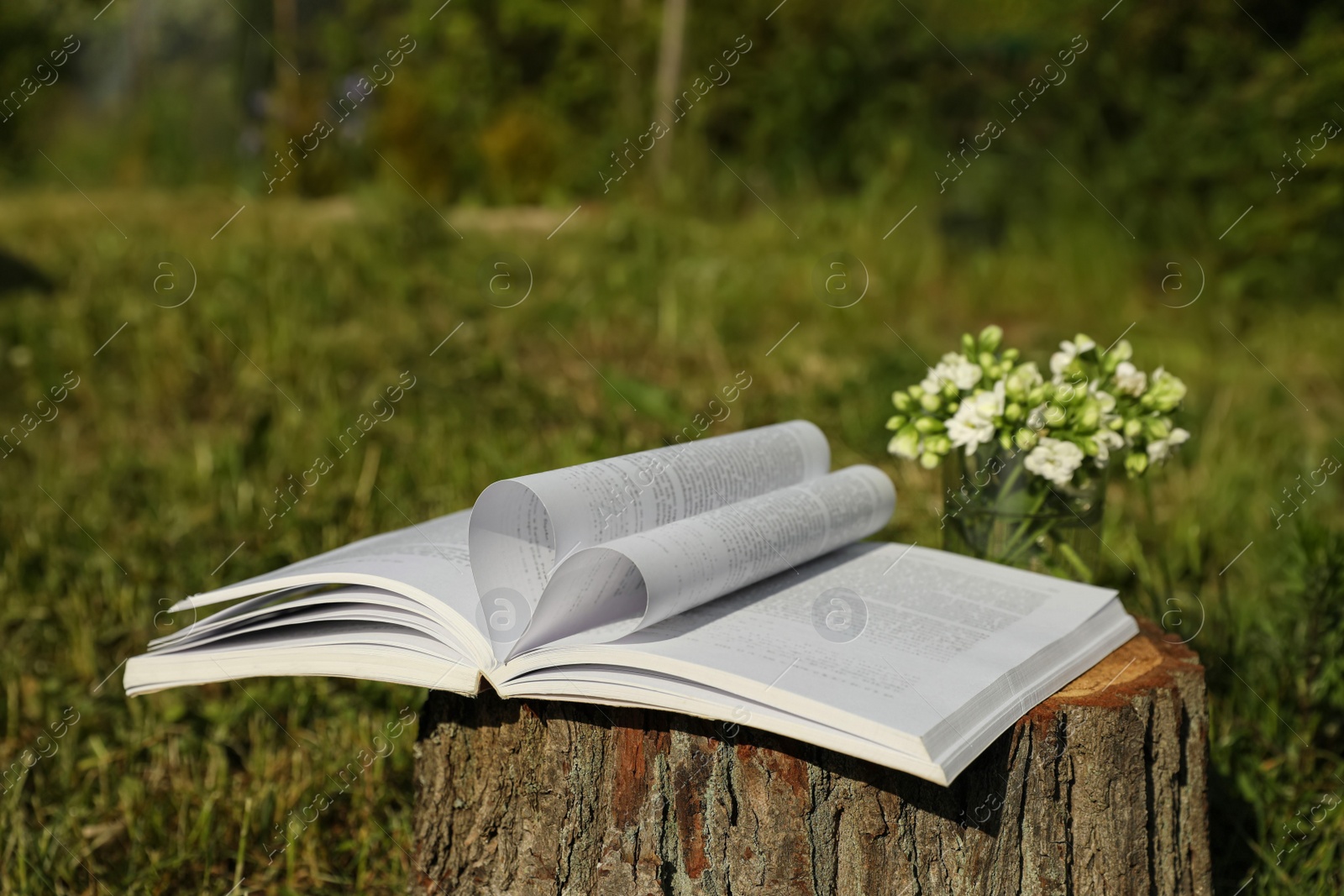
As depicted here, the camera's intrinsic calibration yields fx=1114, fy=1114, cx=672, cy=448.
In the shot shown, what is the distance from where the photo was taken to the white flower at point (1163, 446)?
73.9 inches

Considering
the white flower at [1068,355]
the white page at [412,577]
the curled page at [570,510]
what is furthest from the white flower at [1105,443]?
the white page at [412,577]

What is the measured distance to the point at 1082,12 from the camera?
690 cm

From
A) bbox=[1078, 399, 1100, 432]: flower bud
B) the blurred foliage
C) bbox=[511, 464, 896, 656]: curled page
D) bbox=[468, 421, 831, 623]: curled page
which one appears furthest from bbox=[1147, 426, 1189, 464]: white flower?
the blurred foliage

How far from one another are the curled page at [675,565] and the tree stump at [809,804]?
13cm

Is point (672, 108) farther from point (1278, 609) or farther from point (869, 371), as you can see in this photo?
point (1278, 609)

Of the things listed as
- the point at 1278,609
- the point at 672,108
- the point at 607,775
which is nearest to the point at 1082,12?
the point at 672,108

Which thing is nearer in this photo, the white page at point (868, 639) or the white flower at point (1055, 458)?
the white page at point (868, 639)

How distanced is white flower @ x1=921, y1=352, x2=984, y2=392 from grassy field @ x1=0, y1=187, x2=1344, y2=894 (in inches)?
26.0

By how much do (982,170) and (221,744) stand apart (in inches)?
209

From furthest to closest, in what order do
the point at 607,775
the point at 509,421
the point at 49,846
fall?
the point at 509,421 < the point at 49,846 < the point at 607,775

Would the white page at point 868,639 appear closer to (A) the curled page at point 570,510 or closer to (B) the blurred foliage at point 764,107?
(A) the curled page at point 570,510

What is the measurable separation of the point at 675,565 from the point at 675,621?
114 millimetres

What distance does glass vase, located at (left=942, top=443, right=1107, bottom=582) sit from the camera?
1.88 metres

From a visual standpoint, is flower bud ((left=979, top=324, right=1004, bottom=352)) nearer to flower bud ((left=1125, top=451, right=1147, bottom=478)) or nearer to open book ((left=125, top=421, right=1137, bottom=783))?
flower bud ((left=1125, top=451, right=1147, bottom=478))
